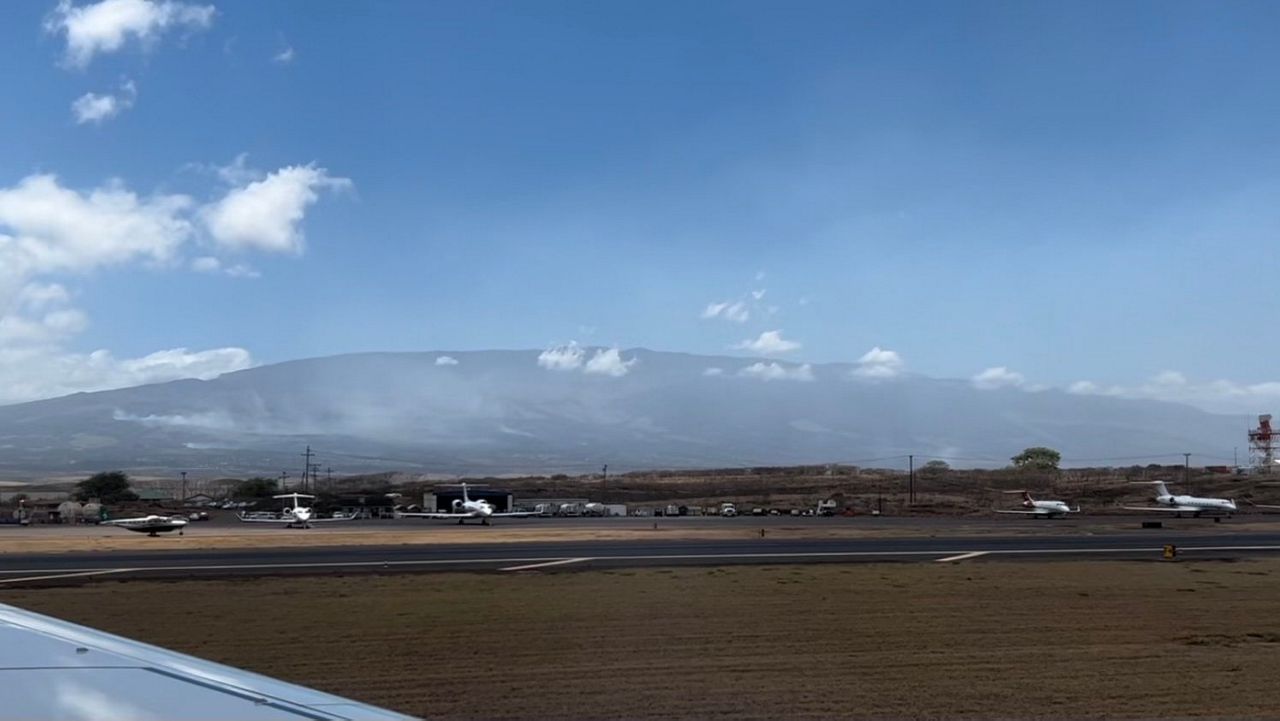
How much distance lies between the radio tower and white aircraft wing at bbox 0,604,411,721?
156 metres

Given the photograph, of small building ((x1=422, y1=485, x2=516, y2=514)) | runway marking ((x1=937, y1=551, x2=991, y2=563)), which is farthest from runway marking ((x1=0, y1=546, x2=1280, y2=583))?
small building ((x1=422, y1=485, x2=516, y2=514))

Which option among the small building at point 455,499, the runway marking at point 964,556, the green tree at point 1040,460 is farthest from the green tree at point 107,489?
the green tree at point 1040,460

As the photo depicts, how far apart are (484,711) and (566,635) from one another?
17.3 ft

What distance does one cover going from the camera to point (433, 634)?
1678 cm

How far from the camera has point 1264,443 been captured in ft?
461

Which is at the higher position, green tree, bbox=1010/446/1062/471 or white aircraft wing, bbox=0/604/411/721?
white aircraft wing, bbox=0/604/411/721

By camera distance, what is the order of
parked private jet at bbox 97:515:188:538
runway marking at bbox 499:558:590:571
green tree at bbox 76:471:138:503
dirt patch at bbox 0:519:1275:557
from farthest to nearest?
green tree at bbox 76:471:138:503, parked private jet at bbox 97:515:188:538, dirt patch at bbox 0:519:1275:557, runway marking at bbox 499:558:590:571

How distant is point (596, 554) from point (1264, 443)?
13526 centimetres

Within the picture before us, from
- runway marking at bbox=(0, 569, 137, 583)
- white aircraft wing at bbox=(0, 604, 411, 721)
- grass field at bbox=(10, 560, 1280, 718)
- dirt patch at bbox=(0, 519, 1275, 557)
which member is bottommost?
dirt patch at bbox=(0, 519, 1275, 557)

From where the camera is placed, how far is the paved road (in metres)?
32.7

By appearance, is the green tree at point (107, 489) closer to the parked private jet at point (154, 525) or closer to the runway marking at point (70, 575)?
the parked private jet at point (154, 525)

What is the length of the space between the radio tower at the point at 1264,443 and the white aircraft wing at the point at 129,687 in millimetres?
155928

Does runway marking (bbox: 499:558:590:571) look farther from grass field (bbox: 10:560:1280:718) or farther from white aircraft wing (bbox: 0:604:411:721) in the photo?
white aircraft wing (bbox: 0:604:411:721)

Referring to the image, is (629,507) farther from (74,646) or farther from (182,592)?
(74,646)
